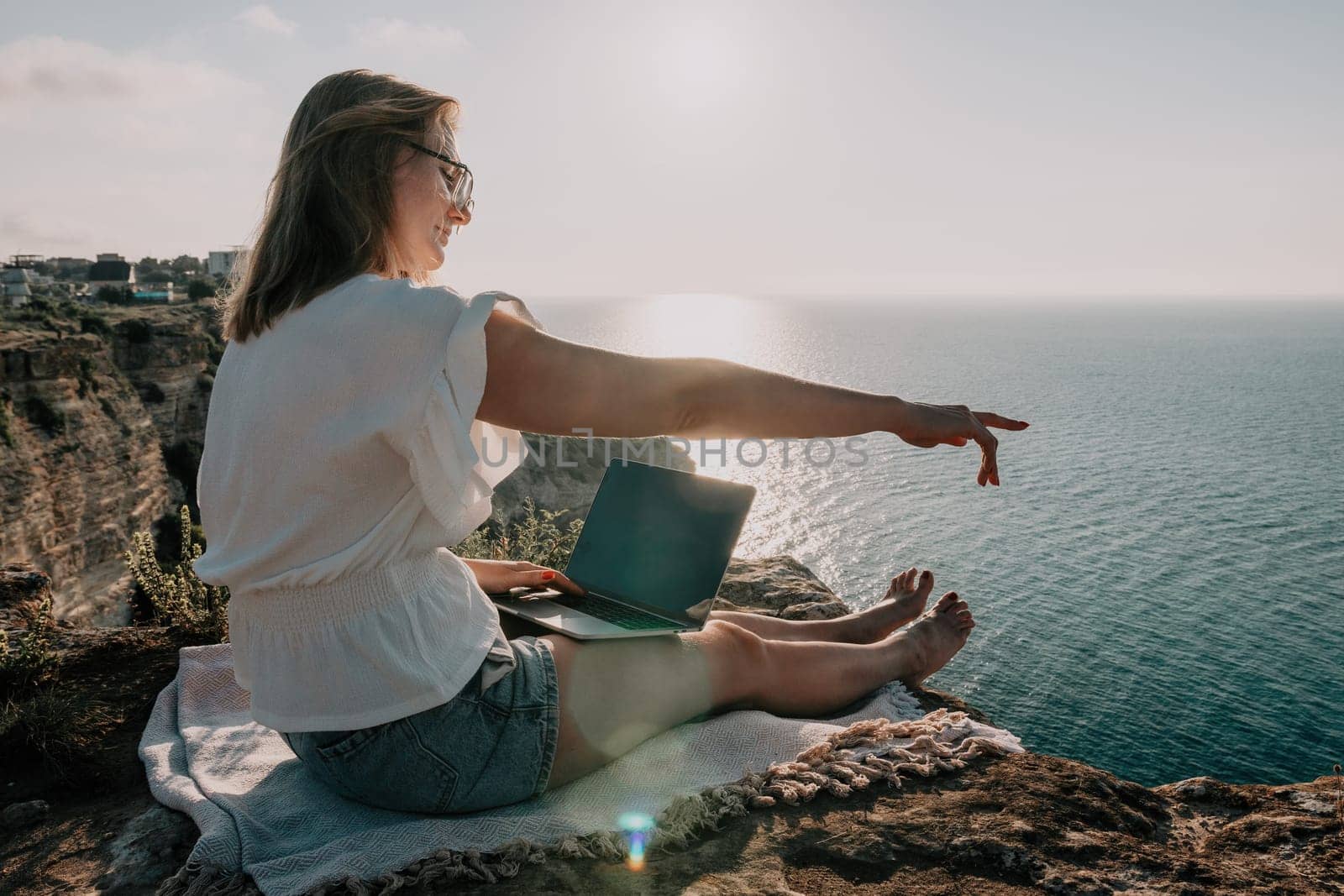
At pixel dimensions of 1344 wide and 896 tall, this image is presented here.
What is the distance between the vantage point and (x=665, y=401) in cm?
240

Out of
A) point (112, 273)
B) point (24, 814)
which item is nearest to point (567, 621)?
point (24, 814)

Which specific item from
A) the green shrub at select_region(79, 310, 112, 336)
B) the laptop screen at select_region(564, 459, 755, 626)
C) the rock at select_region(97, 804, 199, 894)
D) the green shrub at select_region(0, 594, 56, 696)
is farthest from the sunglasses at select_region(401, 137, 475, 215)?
the green shrub at select_region(79, 310, 112, 336)

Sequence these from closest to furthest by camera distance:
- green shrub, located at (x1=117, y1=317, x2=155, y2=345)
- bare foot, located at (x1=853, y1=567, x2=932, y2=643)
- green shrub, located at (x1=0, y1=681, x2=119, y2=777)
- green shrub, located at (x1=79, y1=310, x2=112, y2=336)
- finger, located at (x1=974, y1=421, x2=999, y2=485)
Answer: finger, located at (x1=974, y1=421, x2=999, y2=485)
green shrub, located at (x1=0, y1=681, x2=119, y2=777)
bare foot, located at (x1=853, y1=567, x2=932, y2=643)
green shrub, located at (x1=79, y1=310, x2=112, y2=336)
green shrub, located at (x1=117, y1=317, x2=155, y2=345)

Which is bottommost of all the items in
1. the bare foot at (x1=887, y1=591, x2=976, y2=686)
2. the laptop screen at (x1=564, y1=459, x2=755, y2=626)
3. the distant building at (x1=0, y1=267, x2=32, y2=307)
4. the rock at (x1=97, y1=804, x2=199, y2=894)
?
the rock at (x1=97, y1=804, x2=199, y2=894)

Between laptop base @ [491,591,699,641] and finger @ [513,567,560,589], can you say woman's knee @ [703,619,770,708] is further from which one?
finger @ [513,567,560,589]

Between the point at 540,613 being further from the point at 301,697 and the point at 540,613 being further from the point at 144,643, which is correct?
the point at 144,643

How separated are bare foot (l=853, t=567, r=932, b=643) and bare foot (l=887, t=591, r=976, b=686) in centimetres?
9

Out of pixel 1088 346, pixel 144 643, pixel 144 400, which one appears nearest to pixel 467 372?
pixel 144 643

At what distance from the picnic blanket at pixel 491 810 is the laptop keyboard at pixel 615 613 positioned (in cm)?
40

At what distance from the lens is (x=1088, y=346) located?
421 feet

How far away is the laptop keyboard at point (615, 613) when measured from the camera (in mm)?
3232

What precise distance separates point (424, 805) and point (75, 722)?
1927 millimetres

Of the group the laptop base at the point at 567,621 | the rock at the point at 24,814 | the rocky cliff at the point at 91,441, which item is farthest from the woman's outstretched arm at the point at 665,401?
the rocky cliff at the point at 91,441

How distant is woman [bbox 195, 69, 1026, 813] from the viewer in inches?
82.8
